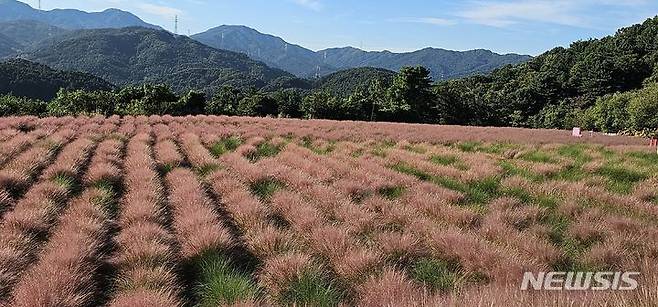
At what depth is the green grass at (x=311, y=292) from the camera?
399 centimetres

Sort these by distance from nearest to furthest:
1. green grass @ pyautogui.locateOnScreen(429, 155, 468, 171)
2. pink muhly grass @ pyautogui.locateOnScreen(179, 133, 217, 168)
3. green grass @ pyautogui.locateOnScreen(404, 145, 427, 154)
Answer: pink muhly grass @ pyautogui.locateOnScreen(179, 133, 217, 168)
green grass @ pyautogui.locateOnScreen(429, 155, 468, 171)
green grass @ pyautogui.locateOnScreen(404, 145, 427, 154)

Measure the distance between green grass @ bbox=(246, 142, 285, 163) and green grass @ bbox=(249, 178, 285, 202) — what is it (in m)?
3.69

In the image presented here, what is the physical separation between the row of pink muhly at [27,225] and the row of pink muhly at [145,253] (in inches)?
32.7

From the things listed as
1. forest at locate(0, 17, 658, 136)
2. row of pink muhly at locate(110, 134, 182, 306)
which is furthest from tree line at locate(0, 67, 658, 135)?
row of pink muhly at locate(110, 134, 182, 306)

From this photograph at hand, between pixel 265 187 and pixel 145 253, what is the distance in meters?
3.85

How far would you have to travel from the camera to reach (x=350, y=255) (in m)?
4.79

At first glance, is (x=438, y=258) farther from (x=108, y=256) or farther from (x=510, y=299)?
(x=108, y=256)

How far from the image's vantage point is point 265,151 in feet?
47.3

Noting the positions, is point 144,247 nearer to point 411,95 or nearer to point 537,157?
point 537,157

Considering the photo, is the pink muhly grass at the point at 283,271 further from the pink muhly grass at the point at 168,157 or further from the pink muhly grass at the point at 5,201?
the pink muhly grass at the point at 168,157

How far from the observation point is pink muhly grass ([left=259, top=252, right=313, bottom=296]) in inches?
172

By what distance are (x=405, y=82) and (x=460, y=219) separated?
58.3 m

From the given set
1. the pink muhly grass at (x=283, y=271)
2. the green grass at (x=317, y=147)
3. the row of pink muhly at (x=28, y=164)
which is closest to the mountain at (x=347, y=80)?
the green grass at (x=317, y=147)

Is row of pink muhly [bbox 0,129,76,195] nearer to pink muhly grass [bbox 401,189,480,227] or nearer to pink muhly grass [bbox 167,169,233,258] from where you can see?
pink muhly grass [bbox 167,169,233,258]
